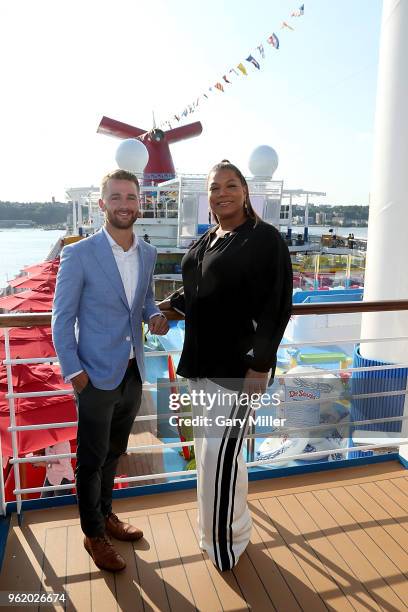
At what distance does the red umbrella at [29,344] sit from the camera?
520cm

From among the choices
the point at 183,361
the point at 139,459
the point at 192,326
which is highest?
the point at 192,326

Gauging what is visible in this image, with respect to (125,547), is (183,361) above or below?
above

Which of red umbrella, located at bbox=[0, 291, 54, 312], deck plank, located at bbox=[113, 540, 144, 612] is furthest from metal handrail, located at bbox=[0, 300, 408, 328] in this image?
red umbrella, located at bbox=[0, 291, 54, 312]

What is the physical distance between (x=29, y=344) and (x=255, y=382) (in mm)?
4454

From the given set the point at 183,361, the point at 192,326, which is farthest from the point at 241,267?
the point at 183,361

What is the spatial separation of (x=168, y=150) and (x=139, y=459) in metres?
26.3

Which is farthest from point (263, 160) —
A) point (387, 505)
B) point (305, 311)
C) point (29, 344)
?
point (387, 505)

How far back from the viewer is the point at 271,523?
84.4 inches

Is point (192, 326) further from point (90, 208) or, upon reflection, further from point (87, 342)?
point (90, 208)

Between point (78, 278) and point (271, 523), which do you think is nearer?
point (78, 278)

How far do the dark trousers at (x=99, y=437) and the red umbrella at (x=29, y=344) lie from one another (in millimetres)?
3570

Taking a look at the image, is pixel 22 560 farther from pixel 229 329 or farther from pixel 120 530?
pixel 229 329

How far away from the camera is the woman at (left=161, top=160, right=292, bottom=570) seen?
1.56 m

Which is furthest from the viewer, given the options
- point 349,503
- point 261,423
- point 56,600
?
point 261,423
